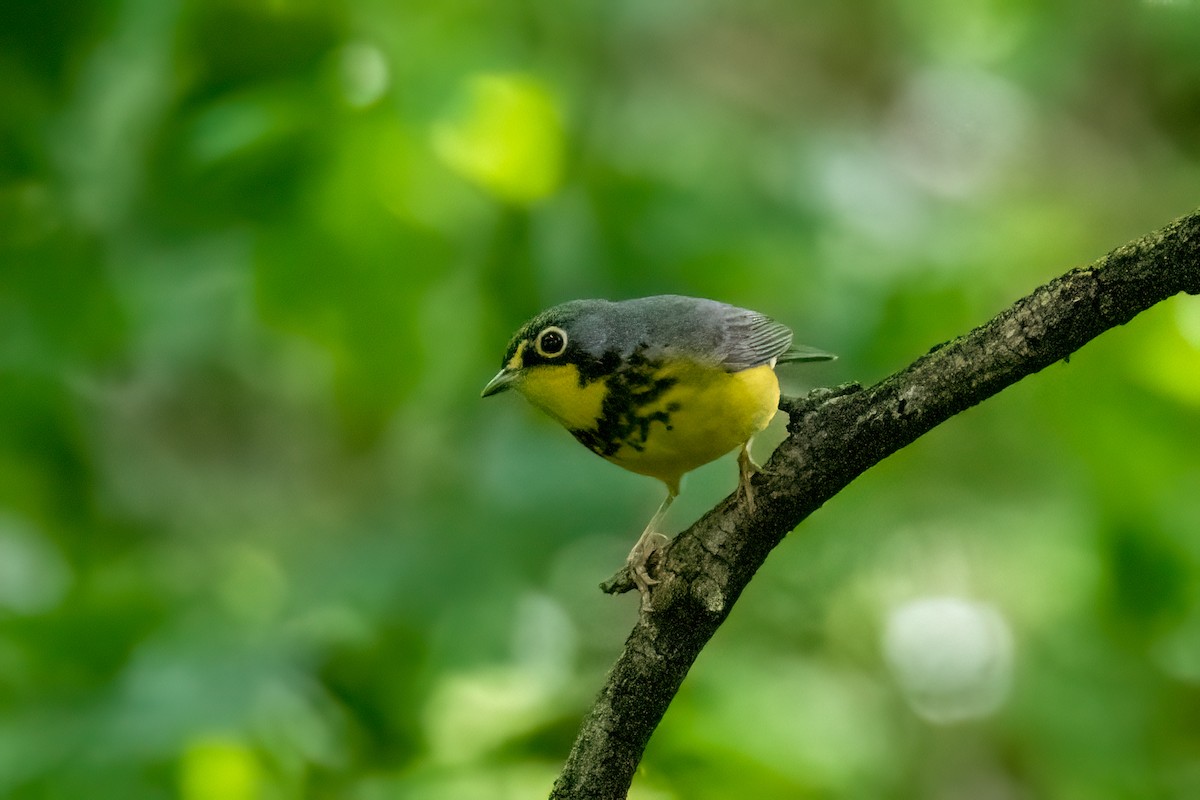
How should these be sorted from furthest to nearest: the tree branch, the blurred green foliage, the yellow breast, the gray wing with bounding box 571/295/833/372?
the blurred green foliage
the gray wing with bounding box 571/295/833/372
the yellow breast
the tree branch

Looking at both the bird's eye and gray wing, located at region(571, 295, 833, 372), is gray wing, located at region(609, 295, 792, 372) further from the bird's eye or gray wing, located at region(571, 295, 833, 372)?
the bird's eye

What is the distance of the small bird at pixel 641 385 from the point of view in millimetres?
3408

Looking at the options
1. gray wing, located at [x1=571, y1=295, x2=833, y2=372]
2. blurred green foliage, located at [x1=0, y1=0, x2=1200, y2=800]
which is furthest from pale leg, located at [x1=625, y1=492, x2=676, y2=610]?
blurred green foliage, located at [x1=0, y1=0, x2=1200, y2=800]

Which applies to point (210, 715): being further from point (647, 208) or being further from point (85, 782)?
point (647, 208)

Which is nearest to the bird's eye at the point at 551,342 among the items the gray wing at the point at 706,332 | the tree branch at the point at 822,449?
the gray wing at the point at 706,332

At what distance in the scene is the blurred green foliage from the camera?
4.23m

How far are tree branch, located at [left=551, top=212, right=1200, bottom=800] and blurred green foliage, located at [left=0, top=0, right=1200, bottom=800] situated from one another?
1111 millimetres

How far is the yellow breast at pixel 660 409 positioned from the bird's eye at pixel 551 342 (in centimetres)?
7

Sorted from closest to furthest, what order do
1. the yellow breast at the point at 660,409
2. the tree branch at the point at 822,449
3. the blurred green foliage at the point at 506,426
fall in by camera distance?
1. the tree branch at the point at 822,449
2. the yellow breast at the point at 660,409
3. the blurred green foliage at the point at 506,426

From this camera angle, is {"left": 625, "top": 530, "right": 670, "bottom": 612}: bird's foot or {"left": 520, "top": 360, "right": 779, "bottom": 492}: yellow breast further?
{"left": 520, "top": 360, "right": 779, "bottom": 492}: yellow breast

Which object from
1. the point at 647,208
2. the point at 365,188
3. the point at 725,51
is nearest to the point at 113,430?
the point at 365,188

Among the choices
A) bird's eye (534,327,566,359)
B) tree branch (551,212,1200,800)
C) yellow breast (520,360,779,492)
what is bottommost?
tree branch (551,212,1200,800)

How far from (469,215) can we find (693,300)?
4.84 feet

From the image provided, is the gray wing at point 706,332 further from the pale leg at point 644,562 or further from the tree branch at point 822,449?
the tree branch at point 822,449
